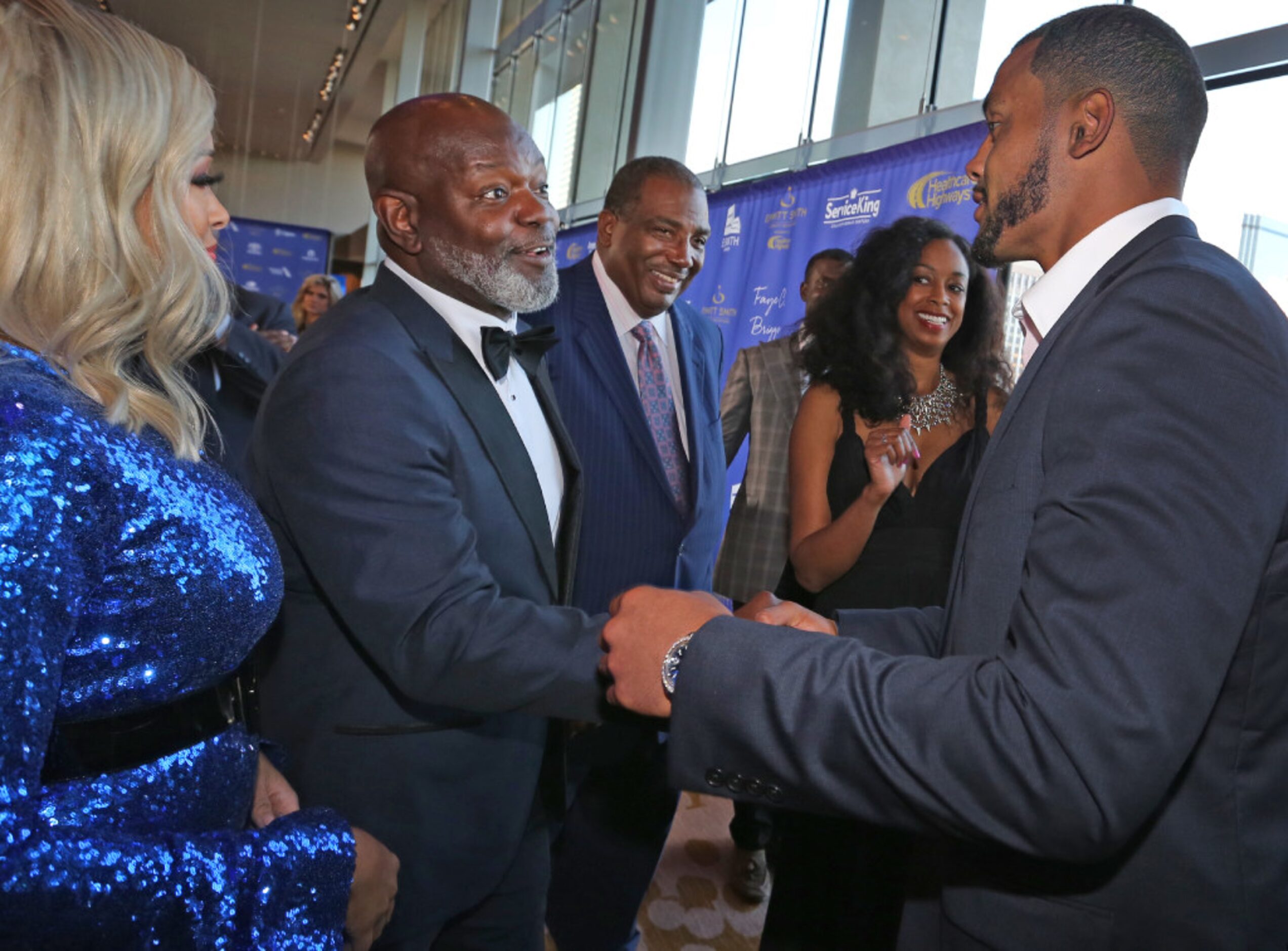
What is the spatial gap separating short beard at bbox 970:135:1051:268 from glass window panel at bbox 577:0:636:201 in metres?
7.64

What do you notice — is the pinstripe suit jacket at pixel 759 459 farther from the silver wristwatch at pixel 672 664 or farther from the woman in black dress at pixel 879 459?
the silver wristwatch at pixel 672 664

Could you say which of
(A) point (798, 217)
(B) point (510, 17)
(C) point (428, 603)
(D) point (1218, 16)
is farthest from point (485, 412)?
(B) point (510, 17)

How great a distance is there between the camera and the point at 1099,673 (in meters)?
0.92

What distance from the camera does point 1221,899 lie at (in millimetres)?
1084

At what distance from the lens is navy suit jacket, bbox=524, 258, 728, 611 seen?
2.79m

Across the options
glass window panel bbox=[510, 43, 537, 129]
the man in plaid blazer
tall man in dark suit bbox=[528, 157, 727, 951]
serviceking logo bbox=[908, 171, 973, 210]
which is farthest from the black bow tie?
glass window panel bbox=[510, 43, 537, 129]

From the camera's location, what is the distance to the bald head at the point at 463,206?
2.22m

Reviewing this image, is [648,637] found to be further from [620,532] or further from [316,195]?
[316,195]

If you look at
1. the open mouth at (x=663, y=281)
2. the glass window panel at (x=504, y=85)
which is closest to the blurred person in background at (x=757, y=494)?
the open mouth at (x=663, y=281)

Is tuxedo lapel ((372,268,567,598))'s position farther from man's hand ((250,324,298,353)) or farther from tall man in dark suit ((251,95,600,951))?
man's hand ((250,324,298,353))

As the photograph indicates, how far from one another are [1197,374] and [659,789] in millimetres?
2231

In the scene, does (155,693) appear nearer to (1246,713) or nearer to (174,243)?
(174,243)

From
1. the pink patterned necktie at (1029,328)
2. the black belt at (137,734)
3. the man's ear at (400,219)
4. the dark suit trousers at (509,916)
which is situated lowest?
the dark suit trousers at (509,916)

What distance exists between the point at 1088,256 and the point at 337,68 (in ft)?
58.8
